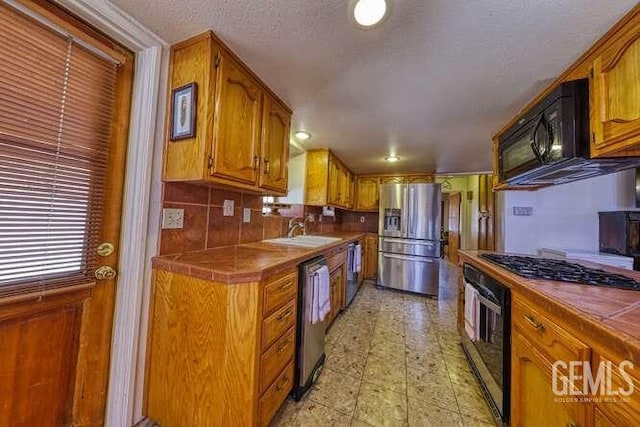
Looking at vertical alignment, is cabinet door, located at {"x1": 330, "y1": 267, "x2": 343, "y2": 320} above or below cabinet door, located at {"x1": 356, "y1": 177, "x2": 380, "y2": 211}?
below

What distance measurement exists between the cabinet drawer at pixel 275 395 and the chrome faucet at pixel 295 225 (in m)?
1.51

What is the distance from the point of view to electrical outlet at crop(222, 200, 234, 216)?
5.52ft

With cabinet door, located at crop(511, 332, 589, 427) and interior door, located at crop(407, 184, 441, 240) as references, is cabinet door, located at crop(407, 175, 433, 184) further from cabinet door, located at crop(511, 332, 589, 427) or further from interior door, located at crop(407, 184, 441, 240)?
cabinet door, located at crop(511, 332, 589, 427)

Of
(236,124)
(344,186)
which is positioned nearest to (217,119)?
(236,124)

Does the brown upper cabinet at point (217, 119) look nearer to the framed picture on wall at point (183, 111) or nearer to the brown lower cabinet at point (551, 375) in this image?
→ the framed picture on wall at point (183, 111)

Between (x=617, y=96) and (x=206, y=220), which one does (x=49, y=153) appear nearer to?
(x=206, y=220)

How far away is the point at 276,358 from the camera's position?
1.21 m

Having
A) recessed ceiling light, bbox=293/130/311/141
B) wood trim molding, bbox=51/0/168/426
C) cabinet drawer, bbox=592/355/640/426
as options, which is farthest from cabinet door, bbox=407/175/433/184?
wood trim molding, bbox=51/0/168/426

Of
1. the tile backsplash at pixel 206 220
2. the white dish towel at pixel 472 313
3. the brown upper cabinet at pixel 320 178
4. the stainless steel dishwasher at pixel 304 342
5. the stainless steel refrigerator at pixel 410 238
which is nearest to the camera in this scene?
the tile backsplash at pixel 206 220

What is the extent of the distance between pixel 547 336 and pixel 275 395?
124 cm

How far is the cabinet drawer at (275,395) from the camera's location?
111 centimetres

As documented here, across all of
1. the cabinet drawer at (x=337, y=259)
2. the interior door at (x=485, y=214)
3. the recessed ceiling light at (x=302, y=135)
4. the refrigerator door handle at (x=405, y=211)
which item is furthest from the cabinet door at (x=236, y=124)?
the interior door at (x=485, y=214)

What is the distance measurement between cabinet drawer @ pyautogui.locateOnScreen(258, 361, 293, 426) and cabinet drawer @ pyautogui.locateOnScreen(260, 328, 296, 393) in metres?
0.04

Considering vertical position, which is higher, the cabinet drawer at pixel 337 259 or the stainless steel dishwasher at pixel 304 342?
the cabinet drawer at pixel 337 259
